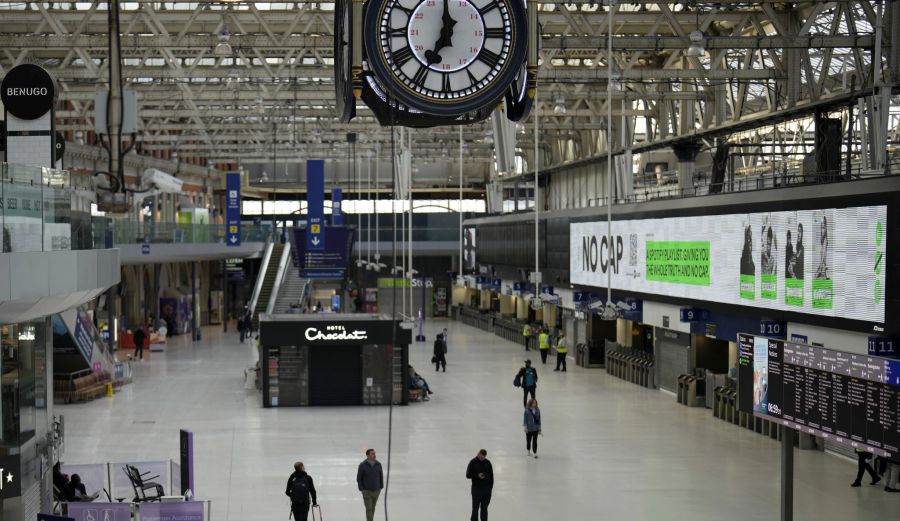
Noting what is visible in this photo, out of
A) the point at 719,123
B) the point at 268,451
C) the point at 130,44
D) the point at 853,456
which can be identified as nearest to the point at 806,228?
the point at 853,456

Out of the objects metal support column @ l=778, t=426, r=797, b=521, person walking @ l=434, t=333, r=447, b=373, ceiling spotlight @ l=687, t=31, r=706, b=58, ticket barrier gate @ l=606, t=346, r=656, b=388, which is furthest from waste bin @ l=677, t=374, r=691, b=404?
metal support column @ l=778, t=426, r=797, b=521

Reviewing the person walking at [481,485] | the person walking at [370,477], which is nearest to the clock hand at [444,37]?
the person walking at [370,477]

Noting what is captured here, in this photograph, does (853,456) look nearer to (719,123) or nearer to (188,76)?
(719,123)

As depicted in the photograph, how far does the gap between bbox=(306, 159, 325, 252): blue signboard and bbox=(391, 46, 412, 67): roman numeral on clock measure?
88.8 feet

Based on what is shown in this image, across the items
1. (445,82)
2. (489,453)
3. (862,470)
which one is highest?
(445,82)

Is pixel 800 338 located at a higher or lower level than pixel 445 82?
lower

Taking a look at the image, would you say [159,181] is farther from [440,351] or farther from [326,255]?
[440,351]

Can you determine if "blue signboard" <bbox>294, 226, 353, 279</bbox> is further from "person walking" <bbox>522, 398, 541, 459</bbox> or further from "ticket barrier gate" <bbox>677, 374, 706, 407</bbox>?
"person walking" <bbox>522, 398, 541, 459</bbox>

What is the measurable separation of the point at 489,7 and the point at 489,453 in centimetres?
1441

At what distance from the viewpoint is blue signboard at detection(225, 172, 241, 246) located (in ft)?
144

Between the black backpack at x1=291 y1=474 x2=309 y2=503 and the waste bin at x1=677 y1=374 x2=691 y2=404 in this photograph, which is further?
the waste bin at x1=677 y1=374 x2=691 y2=404

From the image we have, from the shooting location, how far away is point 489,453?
2084 cm

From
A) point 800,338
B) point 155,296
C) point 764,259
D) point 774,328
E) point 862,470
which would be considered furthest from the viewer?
point 155,296

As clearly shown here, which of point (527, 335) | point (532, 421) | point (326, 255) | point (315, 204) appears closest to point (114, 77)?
point (532, 421)
